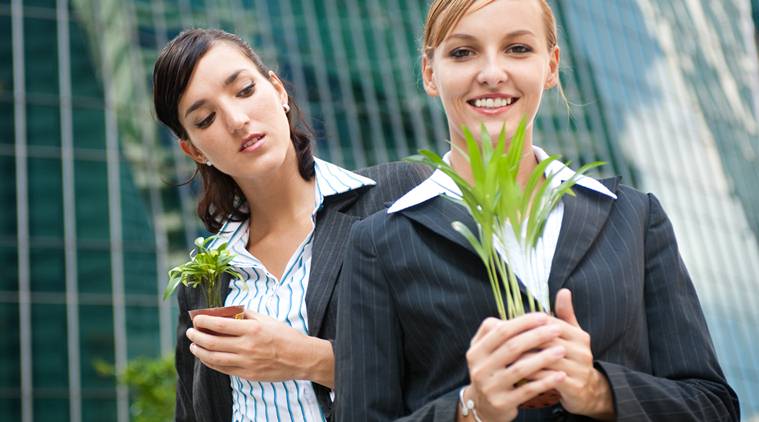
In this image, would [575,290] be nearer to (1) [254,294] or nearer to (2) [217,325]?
(2) [217,325]

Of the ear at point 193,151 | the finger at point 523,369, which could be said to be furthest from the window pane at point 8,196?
the finger at point 523,369

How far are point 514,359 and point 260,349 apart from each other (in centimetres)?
114

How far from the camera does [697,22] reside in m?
39.2

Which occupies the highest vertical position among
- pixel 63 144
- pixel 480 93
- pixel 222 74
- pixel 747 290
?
pixel 63 144

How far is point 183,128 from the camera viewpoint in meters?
3.68

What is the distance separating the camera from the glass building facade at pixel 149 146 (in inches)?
949

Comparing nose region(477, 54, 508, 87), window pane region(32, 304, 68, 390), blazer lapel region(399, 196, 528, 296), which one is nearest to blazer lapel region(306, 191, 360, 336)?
blazer lapel region(399, 196, 528, 296)

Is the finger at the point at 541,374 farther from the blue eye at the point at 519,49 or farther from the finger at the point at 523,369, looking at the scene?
the blue eye at the point at 519,49

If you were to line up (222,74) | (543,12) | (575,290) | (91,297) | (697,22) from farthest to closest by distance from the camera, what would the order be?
(697,22)
(91,297)
(222,74)
(543,12)
(575,290)

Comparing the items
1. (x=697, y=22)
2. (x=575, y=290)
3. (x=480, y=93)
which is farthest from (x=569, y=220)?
(x=697, y=22)

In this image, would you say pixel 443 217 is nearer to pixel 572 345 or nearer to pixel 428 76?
pixel 428 76

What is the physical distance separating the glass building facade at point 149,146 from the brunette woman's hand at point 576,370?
2004cm

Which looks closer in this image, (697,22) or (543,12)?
(543,12)

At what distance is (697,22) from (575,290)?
38713mm
